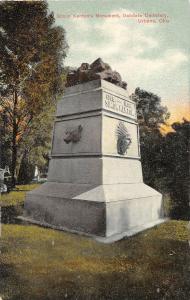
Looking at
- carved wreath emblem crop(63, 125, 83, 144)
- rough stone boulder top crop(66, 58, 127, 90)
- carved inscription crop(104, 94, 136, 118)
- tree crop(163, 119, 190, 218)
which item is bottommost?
tree crop(163, 119, 190, 218)

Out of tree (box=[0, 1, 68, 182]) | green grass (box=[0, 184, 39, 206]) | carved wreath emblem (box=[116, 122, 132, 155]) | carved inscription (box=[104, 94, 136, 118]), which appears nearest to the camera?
tree (box=[0, 1, 68, 182])

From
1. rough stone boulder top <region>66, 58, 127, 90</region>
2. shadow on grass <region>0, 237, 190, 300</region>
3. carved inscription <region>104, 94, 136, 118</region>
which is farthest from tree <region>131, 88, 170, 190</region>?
shadow on grass <region>0, 237, 190, 300</region>

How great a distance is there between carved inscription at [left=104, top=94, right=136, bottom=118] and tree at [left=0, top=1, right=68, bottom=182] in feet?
2.91

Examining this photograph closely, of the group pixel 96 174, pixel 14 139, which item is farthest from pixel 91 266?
pixel 14 139

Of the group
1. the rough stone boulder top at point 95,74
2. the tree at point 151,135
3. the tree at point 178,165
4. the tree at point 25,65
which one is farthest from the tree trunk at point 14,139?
the tree at point 178,165

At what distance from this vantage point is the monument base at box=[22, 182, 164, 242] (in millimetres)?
4129

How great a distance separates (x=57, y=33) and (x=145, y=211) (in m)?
2.92

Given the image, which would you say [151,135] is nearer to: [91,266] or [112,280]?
[91,266]

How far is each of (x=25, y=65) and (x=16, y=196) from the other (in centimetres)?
204

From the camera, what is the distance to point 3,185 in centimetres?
468

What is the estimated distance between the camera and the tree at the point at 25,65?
4.51m

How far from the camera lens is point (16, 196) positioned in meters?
4.89

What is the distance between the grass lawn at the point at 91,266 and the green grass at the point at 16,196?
0.49m

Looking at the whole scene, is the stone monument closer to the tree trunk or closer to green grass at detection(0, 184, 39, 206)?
green grass at detection(0, 184, 39, 206)
